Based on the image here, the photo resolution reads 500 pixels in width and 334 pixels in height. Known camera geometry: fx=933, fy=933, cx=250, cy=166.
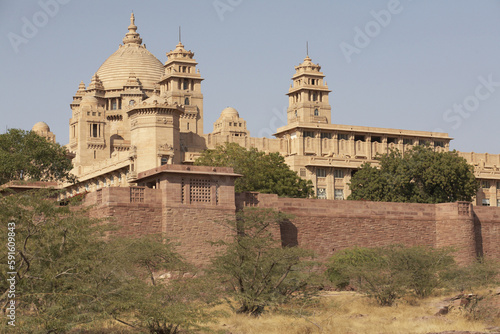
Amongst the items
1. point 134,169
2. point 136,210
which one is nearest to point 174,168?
point 136,210

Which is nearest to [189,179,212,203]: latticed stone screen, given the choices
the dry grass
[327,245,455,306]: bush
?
[327,245,455,306]: bush

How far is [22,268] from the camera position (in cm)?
2938

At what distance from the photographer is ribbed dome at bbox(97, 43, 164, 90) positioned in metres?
130

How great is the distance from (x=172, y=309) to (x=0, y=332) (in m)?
6.59

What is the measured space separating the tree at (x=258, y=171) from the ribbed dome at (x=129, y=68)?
2166 inches

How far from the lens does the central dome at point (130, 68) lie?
12962cm

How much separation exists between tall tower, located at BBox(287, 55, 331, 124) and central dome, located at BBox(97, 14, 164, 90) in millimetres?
22171

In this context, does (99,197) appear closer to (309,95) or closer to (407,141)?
(407,141)

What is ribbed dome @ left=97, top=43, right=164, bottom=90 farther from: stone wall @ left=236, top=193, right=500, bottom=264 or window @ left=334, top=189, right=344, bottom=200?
stone wall @ left=236, top=193, right=500, bottom=264

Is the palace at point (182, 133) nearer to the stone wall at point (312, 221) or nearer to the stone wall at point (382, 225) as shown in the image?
the stone wall at point (382, 225)

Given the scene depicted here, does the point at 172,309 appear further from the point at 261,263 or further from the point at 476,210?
the point at 476,210

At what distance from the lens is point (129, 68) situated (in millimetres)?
131125

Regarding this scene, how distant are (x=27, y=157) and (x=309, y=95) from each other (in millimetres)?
56499

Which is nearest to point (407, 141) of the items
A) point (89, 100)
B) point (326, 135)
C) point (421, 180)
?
point (326, 135)
